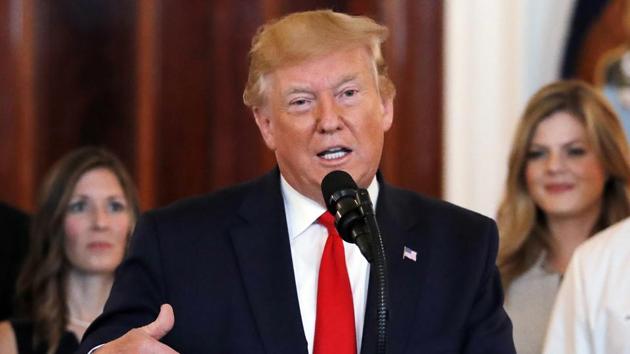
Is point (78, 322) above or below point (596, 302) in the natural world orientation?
below

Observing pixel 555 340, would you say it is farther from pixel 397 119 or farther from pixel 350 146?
pixel 397 119

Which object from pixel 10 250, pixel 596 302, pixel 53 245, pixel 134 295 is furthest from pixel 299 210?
pixel 10 250

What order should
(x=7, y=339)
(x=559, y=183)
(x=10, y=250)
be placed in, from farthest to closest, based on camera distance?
(x=10, y=250) < (x=559, y=183) < (x=7, y=339)

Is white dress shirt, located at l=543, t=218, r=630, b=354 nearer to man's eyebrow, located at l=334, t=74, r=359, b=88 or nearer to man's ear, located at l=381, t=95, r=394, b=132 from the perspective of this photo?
man's ear, located at l=381, t=95, r=394, b=132

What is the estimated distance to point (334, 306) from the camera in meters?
2.85

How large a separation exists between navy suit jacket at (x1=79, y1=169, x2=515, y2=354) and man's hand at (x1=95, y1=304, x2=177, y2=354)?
0.44 ft

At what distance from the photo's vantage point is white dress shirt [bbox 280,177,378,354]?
2.89 meters

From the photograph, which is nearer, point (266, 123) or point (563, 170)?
point (266, 123)

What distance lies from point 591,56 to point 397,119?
29.2 inches

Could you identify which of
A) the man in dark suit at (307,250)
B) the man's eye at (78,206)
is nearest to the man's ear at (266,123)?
the man in dark suit at (307,250)

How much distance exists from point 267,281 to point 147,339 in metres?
0.35

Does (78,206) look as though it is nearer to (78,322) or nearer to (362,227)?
(78,322)

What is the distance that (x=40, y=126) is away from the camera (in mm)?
5125

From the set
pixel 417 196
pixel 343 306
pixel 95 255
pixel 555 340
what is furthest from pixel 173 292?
pixel 95 255
